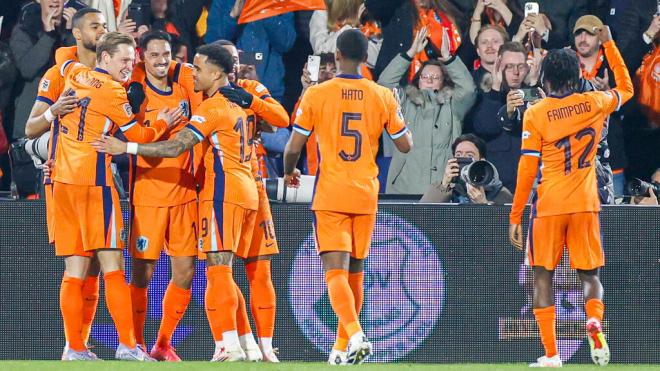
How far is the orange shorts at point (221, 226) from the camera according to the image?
8.16m

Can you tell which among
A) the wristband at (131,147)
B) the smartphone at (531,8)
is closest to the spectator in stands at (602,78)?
the smartphone at (531,8)

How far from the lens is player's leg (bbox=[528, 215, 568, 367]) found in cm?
796

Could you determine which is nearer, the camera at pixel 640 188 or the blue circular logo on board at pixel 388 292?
the blue circular logo on board at pixel 388 292

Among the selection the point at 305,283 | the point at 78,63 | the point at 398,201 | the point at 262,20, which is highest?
the point at 262,20

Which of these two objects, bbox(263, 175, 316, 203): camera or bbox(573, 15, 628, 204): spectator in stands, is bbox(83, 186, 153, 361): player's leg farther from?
bbox(573, 15, 628, 204): spectator in stands

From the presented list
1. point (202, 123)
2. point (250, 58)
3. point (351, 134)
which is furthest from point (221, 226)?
point (250, 58)

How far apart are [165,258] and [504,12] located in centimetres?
407

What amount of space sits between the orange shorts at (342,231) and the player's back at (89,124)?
145cm

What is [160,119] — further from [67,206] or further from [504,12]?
[504,12]

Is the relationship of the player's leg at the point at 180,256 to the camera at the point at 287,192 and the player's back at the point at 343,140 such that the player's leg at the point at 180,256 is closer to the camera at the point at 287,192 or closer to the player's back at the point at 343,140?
the player's back at the point at 343,140

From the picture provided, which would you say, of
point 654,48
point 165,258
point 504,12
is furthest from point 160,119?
point 654,48

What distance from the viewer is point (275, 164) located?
36.2 feet

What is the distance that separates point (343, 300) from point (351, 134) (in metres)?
1.08

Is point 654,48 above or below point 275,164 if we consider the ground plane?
above
